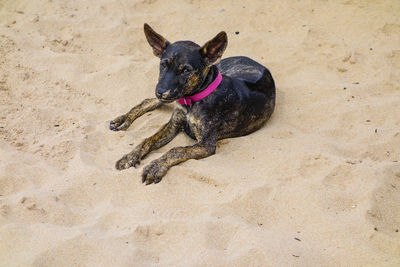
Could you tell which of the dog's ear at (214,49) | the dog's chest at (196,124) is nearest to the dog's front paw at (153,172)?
the dog's chest at (196,124)

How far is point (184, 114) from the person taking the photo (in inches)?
179

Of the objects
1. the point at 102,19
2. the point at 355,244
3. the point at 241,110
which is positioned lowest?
the point at 355,244

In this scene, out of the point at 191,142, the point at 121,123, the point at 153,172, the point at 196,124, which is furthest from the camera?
the point at 121,123

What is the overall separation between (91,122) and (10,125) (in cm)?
87

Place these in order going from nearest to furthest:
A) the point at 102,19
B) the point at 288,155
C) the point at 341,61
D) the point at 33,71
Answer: the point at 288,155 < the point at 33,71 < the point at 341,61 < the point at 102,19

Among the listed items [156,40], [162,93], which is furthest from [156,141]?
[156,40]

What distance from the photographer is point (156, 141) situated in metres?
4.48

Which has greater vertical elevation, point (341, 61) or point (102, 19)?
point (102, 19)

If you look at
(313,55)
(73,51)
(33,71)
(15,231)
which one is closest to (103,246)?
(15,231)

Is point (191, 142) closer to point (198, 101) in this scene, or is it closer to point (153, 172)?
point (198, 101)

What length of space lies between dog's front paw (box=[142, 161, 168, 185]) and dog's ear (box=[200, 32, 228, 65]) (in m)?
1.18

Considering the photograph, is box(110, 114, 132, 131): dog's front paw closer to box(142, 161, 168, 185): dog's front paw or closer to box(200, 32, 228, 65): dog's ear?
box(142, 161, 168, 185): dog's front paw

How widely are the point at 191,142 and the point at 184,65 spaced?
0.98 metres

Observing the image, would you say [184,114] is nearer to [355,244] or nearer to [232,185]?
[232,185]
